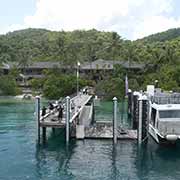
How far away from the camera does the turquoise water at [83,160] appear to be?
3041 centimetres

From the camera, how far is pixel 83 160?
34.8 meters

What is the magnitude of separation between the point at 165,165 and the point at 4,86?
265 feet

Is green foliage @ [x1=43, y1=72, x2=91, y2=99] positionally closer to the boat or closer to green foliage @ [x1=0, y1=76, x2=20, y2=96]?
green foliage @ [x1=0, y1=76, x2=20, y2=96]

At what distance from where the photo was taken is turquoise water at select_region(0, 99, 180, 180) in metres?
30.4

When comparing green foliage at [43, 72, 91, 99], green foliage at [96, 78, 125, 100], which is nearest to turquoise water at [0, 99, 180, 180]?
green foliage at [96, 78, 125, 100]

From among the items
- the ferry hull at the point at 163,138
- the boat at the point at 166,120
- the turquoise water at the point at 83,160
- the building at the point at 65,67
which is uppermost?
the building at the point at 65,67

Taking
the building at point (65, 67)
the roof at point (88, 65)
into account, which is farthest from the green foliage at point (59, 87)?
the roof at point (88, 65)

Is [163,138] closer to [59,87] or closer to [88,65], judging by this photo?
[59,87]

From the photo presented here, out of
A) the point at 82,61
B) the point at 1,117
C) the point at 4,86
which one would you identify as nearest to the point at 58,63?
the point at 82,61

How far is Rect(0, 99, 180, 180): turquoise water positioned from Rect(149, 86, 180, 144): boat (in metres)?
1.43

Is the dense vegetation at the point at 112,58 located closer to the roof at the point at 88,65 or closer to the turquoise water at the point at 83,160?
the roof at the point at 88,65

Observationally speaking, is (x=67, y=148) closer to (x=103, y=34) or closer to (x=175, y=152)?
(x=175, y=152)

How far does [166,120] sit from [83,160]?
10.1 metres

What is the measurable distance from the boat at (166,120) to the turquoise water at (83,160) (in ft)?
4.70
